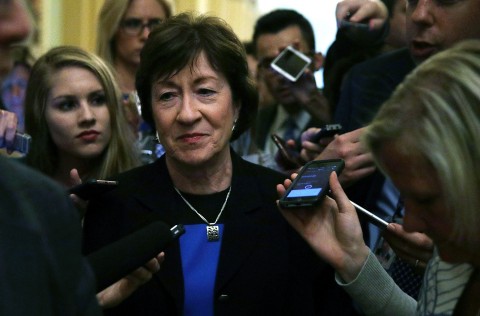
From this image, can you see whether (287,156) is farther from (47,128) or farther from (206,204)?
(47,128)

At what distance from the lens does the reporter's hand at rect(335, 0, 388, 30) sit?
378 centimetres

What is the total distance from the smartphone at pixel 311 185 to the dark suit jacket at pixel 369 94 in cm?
69

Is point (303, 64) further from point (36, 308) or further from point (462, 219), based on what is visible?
point (36, 308)

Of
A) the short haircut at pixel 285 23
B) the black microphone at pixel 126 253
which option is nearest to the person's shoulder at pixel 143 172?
the black microphone at pixel 126 253

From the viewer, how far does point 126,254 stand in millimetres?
2154

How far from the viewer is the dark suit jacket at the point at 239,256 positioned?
289 cm

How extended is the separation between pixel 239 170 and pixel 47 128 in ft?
3.59

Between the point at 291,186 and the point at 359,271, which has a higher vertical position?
the point at 291,186

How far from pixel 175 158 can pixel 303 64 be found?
4.42 feet

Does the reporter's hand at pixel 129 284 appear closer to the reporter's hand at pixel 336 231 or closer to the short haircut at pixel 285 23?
the reporter's hand at pixel 336 231

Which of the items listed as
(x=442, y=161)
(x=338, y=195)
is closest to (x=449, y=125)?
(x=442, y=161)

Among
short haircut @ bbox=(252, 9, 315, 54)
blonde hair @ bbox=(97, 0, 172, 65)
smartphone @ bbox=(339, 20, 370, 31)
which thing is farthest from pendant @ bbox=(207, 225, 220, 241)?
short haircut @ bbox=(252, 9, 315, 54)

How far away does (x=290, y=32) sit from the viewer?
16.9 feet

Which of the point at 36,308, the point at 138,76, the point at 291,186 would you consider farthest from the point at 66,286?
the point at 138,76
